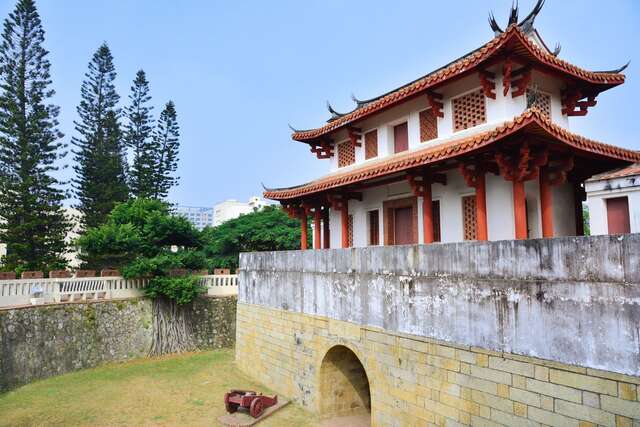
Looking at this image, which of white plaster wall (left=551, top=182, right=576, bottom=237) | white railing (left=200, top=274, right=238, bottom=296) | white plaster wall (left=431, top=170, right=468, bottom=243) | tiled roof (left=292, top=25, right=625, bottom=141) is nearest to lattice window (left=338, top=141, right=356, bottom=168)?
tiled roof (left=292, top=25, right=625, bottom=141)

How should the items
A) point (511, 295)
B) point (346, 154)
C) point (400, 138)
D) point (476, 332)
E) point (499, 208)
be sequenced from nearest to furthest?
point (511, 295), point (476, 332), point (499, 208), point (400, 138), point (346, 154)

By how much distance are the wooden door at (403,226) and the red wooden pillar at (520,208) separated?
10.3 ft

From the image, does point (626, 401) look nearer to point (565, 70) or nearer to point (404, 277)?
point (404, 277)

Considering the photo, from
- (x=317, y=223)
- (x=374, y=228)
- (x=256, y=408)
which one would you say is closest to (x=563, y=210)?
(x=374, y=228)

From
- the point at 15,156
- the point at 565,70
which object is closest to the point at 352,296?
the point at 565,70

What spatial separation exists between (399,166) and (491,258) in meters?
3.17

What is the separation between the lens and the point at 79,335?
41.1 feet

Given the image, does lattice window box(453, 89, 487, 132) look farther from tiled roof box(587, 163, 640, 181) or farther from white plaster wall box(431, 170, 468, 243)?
tiled roof box(587, 163, 640, 181)

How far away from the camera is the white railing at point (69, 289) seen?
11.6m

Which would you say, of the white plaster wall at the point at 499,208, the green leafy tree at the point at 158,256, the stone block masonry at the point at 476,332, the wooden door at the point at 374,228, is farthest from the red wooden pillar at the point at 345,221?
the green leafy tree at the point at 158,256

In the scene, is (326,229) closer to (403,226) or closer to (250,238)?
(403,226)

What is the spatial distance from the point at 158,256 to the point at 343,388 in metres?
8.40

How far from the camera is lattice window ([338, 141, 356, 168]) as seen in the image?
1178cm

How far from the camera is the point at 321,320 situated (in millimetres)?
8742
